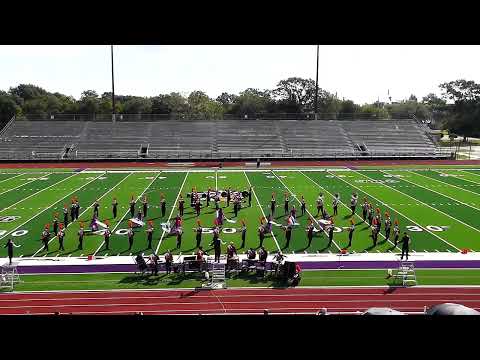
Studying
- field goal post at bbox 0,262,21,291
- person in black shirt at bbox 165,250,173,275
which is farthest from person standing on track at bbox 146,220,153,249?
field goal post at bbox 0,262,21,291

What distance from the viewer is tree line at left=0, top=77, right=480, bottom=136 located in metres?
73.8

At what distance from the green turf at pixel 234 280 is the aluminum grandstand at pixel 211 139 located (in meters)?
30.7

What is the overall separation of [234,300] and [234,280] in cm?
149

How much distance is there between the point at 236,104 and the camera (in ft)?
283

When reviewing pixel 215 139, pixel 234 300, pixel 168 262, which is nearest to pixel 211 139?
pixel 215 139

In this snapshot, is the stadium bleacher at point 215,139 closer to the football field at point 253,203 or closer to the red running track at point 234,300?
the football field at point 253,203

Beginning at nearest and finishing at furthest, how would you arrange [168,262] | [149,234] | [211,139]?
1. [168,262]
2. [149,234]
3. [211,139]

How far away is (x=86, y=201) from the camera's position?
79.9 ft

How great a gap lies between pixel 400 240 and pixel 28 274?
11984 millimetres

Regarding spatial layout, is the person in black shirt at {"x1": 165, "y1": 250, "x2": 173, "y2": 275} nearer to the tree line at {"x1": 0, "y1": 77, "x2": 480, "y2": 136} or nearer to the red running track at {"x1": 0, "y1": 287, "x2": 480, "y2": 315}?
the red running track at {"x1": 0, "y1": 287, "x2": 480, "y2": 315}

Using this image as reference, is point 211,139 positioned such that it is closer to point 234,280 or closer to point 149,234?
point 149,234
